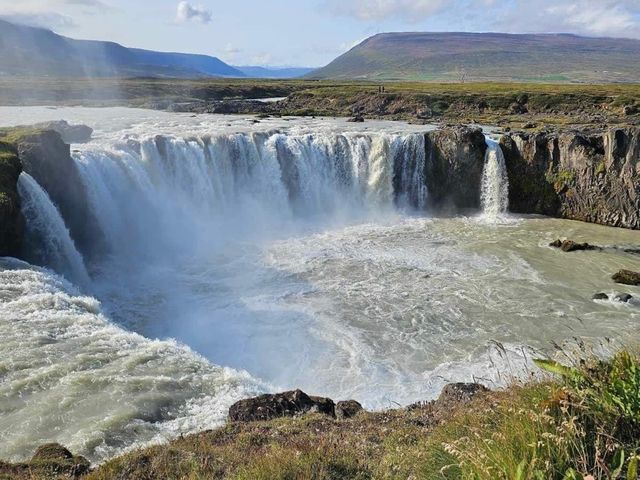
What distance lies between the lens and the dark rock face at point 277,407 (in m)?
10.4

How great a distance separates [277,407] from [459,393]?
3.68 meters

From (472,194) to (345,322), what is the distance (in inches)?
795

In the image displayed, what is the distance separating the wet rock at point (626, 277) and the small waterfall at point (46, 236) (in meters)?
22.5

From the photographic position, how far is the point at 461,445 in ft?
16.3

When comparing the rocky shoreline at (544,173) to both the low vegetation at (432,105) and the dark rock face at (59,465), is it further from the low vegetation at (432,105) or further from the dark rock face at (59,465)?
the dark rock face at (59,465)

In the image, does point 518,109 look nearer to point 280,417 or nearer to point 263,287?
point 263,287

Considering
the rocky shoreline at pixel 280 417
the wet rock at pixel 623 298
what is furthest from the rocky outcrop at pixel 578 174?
the rocky shoreline at pixel 280 417

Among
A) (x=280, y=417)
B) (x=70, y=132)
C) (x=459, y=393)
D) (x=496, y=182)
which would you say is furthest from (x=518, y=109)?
(x=280, y=417)

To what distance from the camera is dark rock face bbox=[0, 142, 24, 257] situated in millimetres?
18812

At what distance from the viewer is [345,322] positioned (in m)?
19.2

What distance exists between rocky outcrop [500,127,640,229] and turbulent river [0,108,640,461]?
128 cm

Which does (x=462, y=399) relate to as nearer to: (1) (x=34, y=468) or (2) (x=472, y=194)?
(1) (x=34, y=468)

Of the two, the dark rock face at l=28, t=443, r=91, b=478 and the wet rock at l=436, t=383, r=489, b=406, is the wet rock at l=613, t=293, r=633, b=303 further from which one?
the dark rock face at l=28, t=443, r=91, b=478

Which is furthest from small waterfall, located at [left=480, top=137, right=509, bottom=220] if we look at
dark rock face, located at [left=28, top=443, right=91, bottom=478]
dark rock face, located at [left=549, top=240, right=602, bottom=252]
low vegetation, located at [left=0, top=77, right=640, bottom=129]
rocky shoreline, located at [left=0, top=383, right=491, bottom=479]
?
dark rock face, located at [left=28, top=443, right=91, bottom=478]
